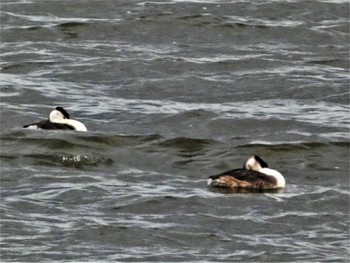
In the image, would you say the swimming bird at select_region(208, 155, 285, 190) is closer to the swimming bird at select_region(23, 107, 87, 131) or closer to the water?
the water

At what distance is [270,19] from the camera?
2427 centimetres

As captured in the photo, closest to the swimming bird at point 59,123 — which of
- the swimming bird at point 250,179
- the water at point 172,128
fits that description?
the water at point 172,128

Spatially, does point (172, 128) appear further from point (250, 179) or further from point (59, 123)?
point (250, 179)

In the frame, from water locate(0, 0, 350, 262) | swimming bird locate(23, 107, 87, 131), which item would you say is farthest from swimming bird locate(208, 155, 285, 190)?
swimming bird locate(23, 107, 87, 131)

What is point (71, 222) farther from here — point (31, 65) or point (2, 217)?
point (31, 65)

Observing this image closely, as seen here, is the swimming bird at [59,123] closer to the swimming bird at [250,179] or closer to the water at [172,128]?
the water at [172,128]

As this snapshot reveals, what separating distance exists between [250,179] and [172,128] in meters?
2.91

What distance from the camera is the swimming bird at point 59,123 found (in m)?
17.3

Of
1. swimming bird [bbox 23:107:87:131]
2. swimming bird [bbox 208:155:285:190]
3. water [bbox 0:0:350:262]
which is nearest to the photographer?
water [bbox 0:0:350:262]

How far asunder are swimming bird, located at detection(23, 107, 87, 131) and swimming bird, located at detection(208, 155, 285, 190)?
261 centimetres

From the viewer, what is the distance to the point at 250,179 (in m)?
15.1

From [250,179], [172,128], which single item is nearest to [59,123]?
[172,128]

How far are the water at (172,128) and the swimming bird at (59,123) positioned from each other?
228 mm

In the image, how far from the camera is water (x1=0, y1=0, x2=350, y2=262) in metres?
12.9
